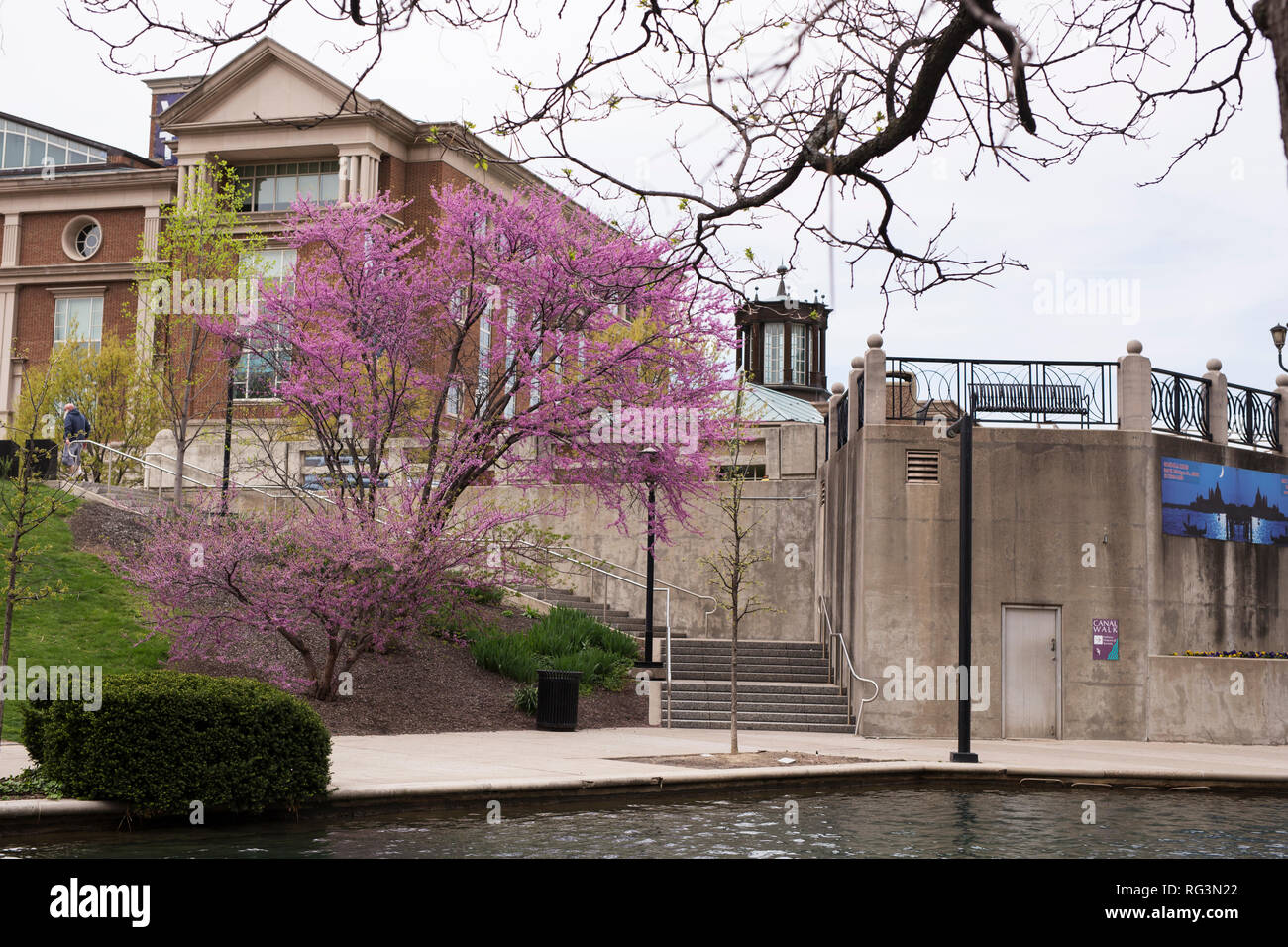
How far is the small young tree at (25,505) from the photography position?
13.0m

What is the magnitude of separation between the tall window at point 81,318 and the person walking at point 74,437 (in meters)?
9.60

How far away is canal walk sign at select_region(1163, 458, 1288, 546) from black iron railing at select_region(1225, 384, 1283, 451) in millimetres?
765

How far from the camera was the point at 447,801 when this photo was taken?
11406 millimetres

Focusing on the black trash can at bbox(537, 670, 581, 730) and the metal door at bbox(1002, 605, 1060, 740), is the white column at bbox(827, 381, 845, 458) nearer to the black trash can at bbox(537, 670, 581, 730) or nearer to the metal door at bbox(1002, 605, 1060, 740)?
the metal door at bbox(1002, 605, 1060, 740)

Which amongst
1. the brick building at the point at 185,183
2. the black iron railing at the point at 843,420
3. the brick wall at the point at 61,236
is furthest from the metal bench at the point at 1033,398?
the brick wall at the point at 61,236

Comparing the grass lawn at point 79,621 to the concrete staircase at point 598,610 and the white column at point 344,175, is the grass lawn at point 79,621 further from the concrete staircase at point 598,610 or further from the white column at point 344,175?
the white column at point 344,175

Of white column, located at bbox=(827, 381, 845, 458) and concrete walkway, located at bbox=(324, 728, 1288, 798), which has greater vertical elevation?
white column, located at bbox=(827, 381, 845, 458)

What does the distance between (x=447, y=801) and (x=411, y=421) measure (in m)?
10.2

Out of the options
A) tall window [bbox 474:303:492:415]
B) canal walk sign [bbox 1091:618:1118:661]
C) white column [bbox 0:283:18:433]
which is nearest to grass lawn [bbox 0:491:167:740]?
tall window [bbox 474:303:492:415]

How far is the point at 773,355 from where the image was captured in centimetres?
7375

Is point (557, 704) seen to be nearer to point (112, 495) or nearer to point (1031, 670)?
point (1031, 670)

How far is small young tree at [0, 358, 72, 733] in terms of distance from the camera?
13.0 meters
